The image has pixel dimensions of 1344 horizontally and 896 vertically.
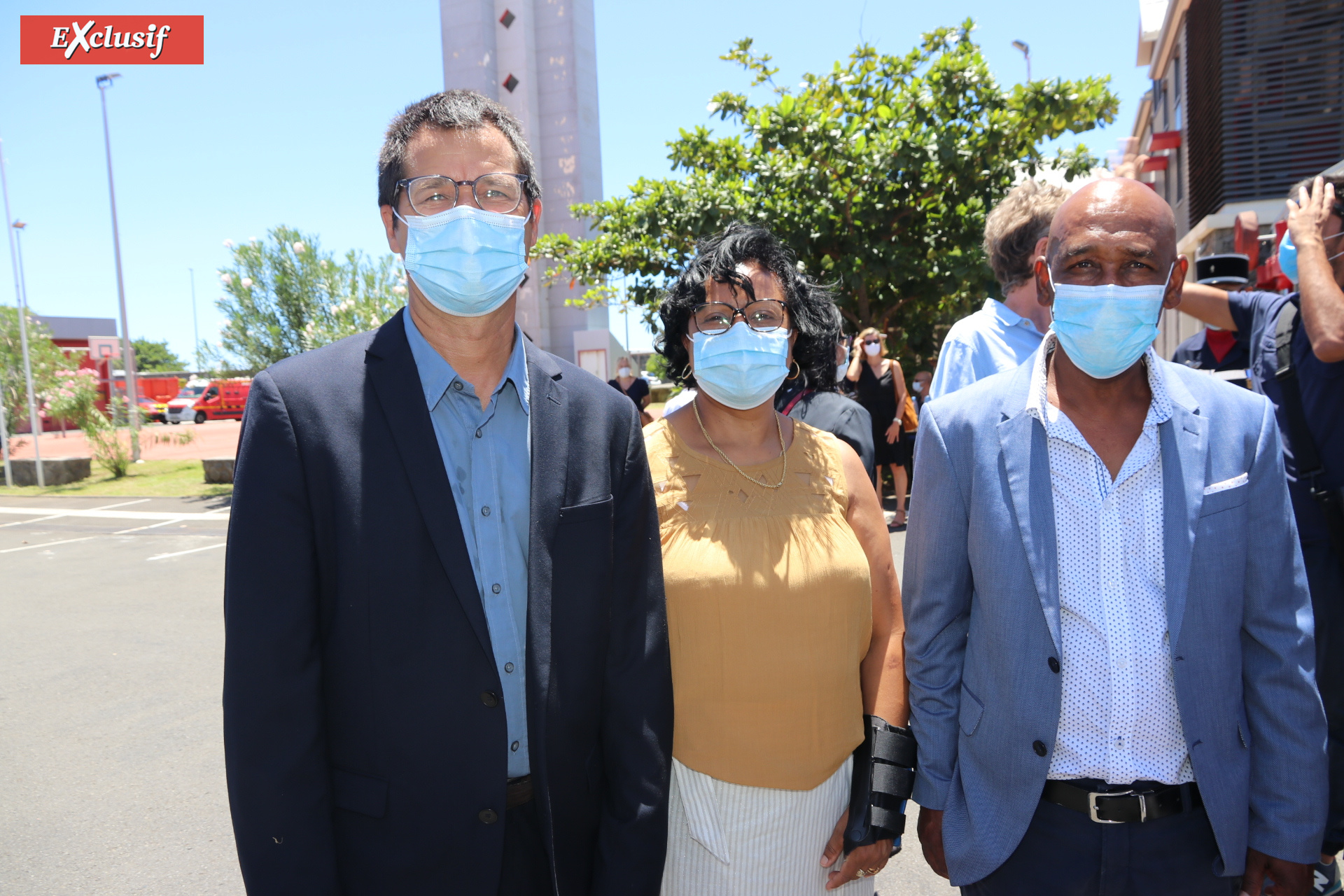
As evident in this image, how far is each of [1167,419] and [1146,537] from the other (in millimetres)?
259

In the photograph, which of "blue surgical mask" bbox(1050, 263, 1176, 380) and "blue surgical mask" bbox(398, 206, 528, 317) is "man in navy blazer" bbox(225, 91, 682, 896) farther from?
"blue surgical mask" bbox(1050, 263, 1176, 380)

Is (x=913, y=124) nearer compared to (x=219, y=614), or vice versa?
(x=219, y=614)

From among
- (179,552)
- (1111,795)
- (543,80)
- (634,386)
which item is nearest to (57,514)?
(179,552)

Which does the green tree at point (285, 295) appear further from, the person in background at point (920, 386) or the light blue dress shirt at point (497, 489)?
the light blue dress shirt at point (497, 489)

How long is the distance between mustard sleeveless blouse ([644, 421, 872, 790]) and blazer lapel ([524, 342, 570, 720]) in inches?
17.9

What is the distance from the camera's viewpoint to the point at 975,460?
5.89ft

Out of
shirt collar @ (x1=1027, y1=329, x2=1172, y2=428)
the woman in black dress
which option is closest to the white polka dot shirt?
shirt collar @ (x1=1027, y1=329, x2=1172, y2=428)

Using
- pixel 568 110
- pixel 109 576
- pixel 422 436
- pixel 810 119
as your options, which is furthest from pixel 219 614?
pixel 568 110

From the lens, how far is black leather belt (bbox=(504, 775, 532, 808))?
163 cm

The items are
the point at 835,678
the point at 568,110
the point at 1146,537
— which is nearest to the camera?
the point at 1146,537

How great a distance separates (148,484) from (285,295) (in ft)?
17.8

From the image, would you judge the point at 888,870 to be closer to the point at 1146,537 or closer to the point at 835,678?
the point at 835,678

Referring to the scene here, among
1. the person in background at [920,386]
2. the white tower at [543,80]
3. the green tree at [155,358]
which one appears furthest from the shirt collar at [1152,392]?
the green tree at [155,358]

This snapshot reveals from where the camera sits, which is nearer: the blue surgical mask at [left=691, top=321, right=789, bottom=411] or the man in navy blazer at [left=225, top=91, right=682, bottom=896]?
the man in navy blazer at [left=225, top=91, right=682, bottom=896]
